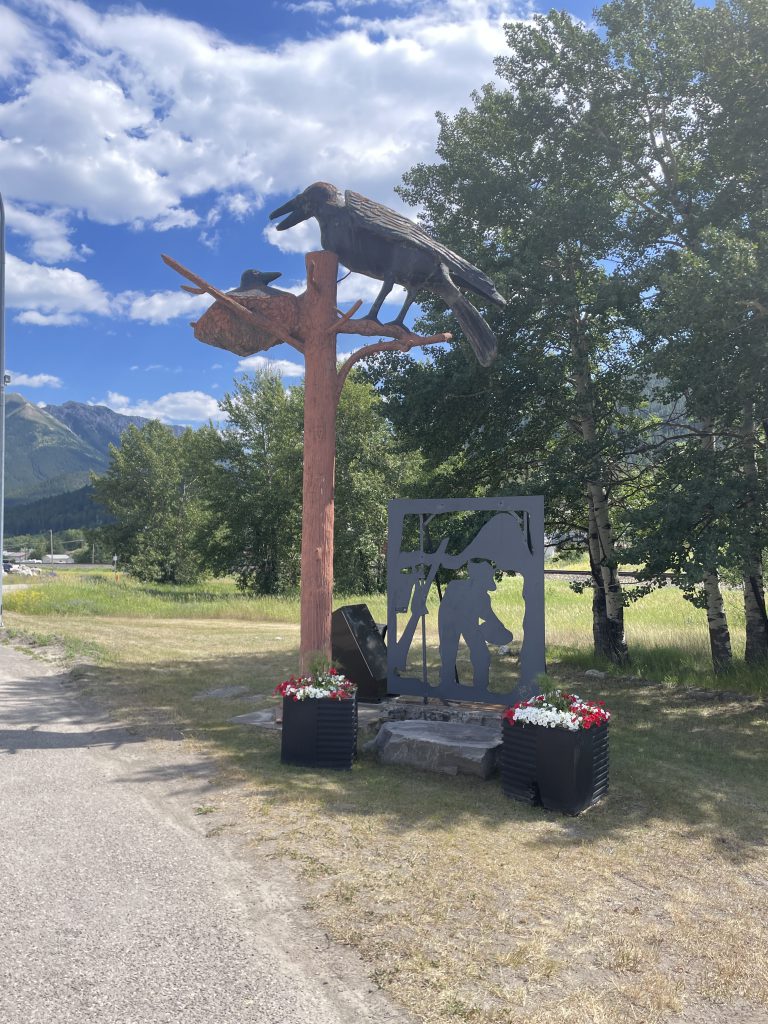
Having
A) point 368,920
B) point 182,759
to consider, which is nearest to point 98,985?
point 368,920

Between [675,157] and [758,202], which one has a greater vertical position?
[675,157]

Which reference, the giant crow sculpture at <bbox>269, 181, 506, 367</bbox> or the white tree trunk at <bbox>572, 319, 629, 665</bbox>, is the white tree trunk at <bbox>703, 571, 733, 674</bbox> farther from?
the giant crow sculpture at <bbox>269, 181, 506, 367</bbox>

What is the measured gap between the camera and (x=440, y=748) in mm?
7117

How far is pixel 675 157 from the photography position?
43.1ft

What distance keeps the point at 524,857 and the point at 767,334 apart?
752 cm

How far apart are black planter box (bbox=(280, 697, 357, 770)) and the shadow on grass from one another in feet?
0.54

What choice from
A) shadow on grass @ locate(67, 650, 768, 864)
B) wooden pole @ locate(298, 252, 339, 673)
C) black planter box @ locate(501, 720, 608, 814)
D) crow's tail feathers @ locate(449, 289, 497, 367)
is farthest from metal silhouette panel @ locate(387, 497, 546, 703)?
crow's tail feathers @ locate(449, 289, 497, 367)

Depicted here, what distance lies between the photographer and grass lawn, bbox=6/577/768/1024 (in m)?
3.48

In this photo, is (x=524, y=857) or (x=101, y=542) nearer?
(x=524, y=857)

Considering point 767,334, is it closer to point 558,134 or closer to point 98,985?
point 558,134

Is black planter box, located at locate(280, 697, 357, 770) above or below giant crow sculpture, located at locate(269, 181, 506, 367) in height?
below

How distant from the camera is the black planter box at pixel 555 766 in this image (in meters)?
6.08

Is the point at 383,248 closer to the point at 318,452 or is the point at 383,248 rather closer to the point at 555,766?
the point at 318,452

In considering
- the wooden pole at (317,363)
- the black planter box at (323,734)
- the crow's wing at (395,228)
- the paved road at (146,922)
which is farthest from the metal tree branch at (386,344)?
the paved road at (146,922)
